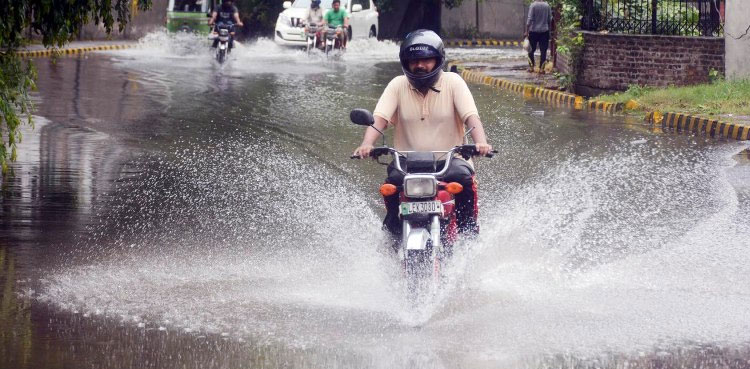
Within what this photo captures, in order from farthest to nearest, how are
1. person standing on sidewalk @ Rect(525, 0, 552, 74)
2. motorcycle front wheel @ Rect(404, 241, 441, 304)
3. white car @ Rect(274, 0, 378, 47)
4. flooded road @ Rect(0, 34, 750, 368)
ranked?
white car @ Rect(274, 0, 378, 47)
person standing on sidewalk @ Rect(525, 0, 552, 74)
motorcycle front wheel @ Rect(404, 241, 441, 304)
flooded road @ Rect(0, 34, 750, 368)

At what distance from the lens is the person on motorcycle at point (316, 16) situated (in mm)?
36875

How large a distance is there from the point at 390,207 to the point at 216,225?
2977mm

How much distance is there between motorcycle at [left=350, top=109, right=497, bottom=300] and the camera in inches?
286

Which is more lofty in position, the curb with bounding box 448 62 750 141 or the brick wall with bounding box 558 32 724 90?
the brick wall with bounding box 558 32 724 90

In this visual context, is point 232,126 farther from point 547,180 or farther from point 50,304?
point 50,304

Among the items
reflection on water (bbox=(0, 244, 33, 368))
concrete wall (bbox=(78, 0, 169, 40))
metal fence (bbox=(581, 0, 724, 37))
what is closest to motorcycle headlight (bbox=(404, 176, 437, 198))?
reflection on water (bbox=(0, 244, 33, 368))

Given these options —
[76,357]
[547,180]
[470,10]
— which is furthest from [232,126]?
[470,10]

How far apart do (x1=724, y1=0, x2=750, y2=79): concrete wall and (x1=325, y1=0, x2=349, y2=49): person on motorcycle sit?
54.4 ft

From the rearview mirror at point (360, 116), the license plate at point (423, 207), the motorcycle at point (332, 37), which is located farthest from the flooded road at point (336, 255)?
the motorcycle at point (332, 37)

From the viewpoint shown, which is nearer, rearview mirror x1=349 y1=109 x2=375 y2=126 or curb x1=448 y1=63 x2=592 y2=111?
rearview mirror x1=349 y1=109 x2=375 y2=126

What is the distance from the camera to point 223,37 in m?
32.9

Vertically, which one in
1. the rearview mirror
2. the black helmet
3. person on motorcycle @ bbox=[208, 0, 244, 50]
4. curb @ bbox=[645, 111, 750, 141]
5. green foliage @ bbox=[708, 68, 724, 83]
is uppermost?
person on motorcycle @ bbox=[208, 0, 244, 50]

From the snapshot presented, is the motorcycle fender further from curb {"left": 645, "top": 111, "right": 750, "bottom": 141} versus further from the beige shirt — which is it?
curb {"left": 645, "top": 111, "right": 750, "bottom": 141}

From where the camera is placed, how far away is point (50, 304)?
7586 millimetres
